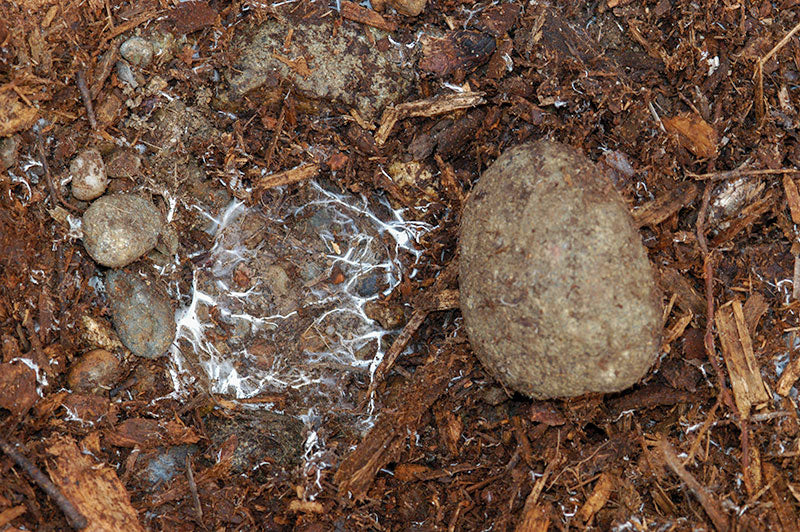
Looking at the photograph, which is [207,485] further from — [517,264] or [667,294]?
A: [667,294]

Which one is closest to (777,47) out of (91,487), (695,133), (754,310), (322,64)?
(695,133)

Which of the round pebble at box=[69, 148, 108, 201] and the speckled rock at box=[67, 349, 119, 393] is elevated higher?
the round pebble at box=[69, 148, 108, 201]

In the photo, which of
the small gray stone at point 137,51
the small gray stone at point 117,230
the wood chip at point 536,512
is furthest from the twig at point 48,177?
the wood chip at point 536,512

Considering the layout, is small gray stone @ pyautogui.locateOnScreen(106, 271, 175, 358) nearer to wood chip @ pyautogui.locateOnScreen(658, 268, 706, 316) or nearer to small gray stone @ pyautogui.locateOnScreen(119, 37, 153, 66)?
small gray stone @ pyautogui.locateOnScreen(119, 37, 153, 66)

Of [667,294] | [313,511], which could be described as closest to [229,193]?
[313,511]

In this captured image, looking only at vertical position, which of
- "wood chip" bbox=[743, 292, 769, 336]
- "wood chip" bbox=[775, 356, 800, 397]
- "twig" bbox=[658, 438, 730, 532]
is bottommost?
"twig" bbox=[658, 438, 730, 532]

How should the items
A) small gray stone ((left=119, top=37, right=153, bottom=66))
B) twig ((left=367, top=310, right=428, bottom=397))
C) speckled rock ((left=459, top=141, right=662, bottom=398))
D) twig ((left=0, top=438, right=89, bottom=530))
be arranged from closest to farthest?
speckled rock ((left=459, top=141, right=662, bottom=398)), twig ((left=0, top=438, right=89, bottom=530)), small gray stone ((left=119, top=37, right=153, bottom=66)), twig ((left=367, top=310, right=428, bottom=397))

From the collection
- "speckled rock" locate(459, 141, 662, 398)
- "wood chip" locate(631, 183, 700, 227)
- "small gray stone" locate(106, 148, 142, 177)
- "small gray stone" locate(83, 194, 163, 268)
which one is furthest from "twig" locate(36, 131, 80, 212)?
"wood chip" locate(631, 183, 700, 227)
